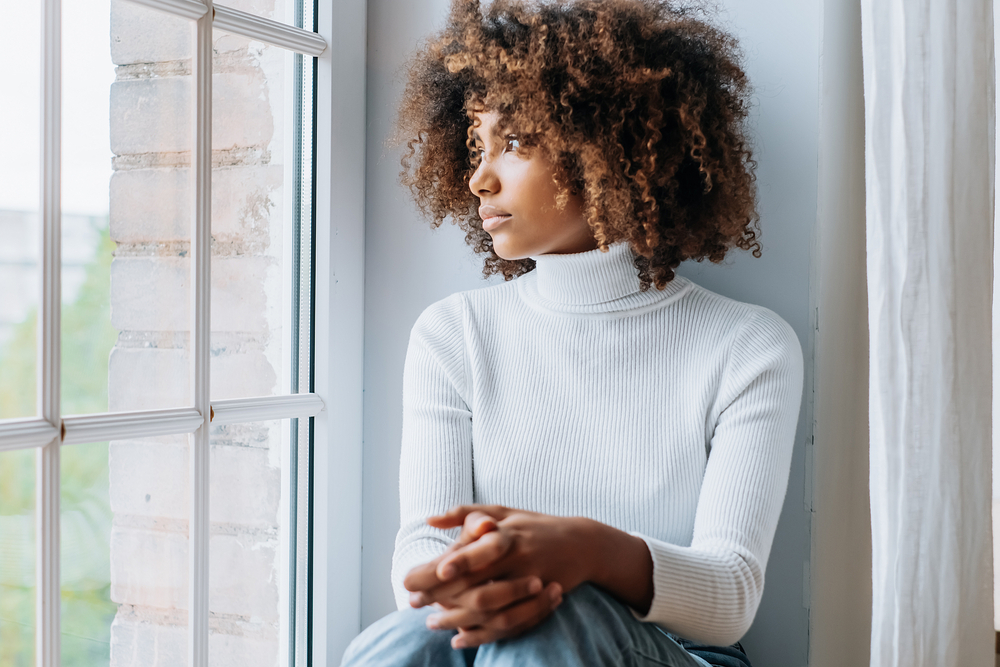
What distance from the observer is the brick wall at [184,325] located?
952mm

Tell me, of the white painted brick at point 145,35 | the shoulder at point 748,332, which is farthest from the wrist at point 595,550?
the white painted brick at point 145,35

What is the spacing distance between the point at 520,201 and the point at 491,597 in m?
0.49

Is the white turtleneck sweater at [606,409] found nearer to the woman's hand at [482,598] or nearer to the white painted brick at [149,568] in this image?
the woman's hand at [482,598]

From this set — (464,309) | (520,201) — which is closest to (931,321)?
(520,201)

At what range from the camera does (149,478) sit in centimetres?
98

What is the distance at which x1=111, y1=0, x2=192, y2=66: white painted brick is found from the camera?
0.92 m

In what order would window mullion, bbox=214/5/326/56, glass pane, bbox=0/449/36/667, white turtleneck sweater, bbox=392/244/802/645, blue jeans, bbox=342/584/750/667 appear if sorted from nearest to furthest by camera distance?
blue jeans, bbox=342/584/750/667 → glass pane, bbox=0/449/36/667 → white turtleneck sweater, bbox=392/244/802/645 → window mullion, bbox=214/5/326/56

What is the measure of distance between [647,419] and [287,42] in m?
0.76

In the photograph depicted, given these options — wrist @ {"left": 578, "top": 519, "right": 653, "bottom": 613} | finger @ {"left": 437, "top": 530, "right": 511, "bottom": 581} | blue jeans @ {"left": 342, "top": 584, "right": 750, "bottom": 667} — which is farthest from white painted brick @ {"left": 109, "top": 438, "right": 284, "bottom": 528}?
wrist @ {"left": 578, "top": 519, "right": 653, "bottom": 613}

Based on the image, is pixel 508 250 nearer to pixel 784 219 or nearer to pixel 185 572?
pixel 784 219

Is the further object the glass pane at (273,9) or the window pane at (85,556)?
the glass pane at (273,9)

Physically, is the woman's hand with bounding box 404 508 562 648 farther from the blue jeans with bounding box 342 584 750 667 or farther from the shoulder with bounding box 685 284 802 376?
the shoulder with bounding box 685 284 802 376

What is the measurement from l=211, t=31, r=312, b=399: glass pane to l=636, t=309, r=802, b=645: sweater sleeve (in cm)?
63

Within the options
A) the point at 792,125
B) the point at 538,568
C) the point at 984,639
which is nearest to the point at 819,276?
the point at 792,125
